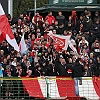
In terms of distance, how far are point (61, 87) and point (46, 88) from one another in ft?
1.62

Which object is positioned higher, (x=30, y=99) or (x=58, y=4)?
(x=58, y=4)

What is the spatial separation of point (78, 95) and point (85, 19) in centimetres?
586

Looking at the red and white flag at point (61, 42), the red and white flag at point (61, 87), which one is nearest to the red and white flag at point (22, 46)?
the red and white flag at point (61, 42)

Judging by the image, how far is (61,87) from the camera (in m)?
15.6

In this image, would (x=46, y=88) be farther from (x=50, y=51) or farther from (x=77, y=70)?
(x=50, y=51)

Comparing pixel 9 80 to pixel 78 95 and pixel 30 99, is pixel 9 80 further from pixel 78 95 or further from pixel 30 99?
pixel 78 95

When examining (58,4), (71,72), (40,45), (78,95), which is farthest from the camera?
(58,4)

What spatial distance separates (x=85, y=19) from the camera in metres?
20.5

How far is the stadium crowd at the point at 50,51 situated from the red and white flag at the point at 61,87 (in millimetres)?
1786

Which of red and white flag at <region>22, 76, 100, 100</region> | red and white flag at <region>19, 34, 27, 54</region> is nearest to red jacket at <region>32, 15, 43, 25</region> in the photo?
red and white flag at <region>19, 34, 27, 54</region>

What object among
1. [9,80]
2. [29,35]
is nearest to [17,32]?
[29,35]

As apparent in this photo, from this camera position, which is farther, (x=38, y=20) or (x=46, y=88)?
(x=38, y=20)

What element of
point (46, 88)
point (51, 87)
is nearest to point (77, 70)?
point (51, 87)

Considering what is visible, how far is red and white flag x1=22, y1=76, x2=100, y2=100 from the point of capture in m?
15.4
